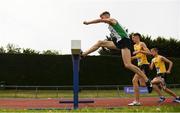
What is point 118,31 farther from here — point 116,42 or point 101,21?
point 101,21

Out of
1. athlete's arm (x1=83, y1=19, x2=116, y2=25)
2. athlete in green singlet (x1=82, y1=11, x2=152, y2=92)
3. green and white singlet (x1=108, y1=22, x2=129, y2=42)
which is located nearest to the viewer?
athlete's arm (x1=83, y1=19, x2=116, y2=25)

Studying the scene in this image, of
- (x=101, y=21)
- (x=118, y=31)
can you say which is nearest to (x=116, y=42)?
(x=118, y=31)

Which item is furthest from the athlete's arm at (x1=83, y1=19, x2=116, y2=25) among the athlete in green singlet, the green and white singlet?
the green and white singlet

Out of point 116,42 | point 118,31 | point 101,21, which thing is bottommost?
point 116,42

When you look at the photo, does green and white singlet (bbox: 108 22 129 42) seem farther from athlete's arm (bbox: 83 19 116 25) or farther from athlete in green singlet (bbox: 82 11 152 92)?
athlete's arm (bbox: 83 19 116 25)

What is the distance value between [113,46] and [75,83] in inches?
54.4

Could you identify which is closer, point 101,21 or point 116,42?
point 101,21

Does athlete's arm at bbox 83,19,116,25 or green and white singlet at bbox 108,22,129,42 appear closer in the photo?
athlete's arm at bbox 83,19,116,25

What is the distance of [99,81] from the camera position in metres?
37.1

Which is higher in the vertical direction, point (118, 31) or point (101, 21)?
point (101, 21)

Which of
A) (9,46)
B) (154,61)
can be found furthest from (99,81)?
(9,46)

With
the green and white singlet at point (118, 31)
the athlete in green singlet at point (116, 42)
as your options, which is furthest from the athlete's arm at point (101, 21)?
the green and white singlet at point (118, 31)

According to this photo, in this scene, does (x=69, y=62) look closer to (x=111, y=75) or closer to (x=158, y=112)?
(x=111, y=75)

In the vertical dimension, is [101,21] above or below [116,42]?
above
